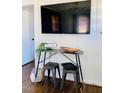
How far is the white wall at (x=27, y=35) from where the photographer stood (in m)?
4.57

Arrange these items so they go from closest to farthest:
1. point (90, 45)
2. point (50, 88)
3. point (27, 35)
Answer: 1. point (50, 88)
2. point (90, 45)
3. point (27, 35)

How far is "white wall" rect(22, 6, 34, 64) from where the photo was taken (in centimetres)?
457

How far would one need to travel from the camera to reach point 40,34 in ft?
11.7

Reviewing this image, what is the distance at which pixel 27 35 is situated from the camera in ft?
15.9

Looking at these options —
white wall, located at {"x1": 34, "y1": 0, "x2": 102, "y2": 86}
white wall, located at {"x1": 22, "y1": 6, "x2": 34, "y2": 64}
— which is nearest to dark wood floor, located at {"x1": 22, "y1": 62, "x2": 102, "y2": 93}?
white wall, located at {"x1": 34, "y1": 0, "x2": 102, "y2": 86}

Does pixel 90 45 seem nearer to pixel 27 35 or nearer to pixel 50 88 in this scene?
pixel 50 88

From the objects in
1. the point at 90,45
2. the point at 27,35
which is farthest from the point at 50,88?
the point at 27,35

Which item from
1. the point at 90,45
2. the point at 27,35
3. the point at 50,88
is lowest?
the point at 50,88

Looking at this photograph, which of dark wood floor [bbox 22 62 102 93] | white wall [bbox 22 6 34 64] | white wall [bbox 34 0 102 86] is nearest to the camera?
dark wood floor [bbox 22 62 102 93]

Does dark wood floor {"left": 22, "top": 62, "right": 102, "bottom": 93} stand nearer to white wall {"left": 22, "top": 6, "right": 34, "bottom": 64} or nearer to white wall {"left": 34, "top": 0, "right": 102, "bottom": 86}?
white wall {"left": 34, "top": 0, "right": 102, "bottom": 86}

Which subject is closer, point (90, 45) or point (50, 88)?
point (50, 88)
